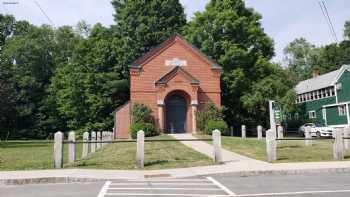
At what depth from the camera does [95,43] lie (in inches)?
2116

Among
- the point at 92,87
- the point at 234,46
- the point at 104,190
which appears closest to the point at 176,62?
the point at 234,46

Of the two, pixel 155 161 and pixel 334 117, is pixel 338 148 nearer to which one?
pixel 155 161

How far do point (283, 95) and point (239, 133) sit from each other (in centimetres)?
680

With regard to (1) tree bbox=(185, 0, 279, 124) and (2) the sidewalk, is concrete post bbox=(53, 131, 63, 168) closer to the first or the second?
(2) the sidewalk

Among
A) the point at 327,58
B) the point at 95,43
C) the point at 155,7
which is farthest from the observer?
the point at 327,58

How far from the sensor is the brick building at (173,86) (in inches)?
1436

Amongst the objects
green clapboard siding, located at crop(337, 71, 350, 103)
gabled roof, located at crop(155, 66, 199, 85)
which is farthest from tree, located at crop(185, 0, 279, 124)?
green clapboard siding, located at crop(337, 71, 350, 103)

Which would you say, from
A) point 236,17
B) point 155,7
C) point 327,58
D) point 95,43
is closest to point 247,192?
point 236,17

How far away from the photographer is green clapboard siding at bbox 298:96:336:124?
177 ft

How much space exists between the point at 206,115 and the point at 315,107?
26199 mm

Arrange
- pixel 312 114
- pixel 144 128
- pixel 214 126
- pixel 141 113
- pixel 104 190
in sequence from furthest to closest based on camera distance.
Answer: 1. pixel 312 114
2. pixel 141 113
3. pixel 214 126
4. pixel 144 128
5. pixel 104 190

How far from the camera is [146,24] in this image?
57188 millimetres

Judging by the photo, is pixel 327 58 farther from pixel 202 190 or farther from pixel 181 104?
pixel 202 190

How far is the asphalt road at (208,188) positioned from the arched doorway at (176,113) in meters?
24.8
